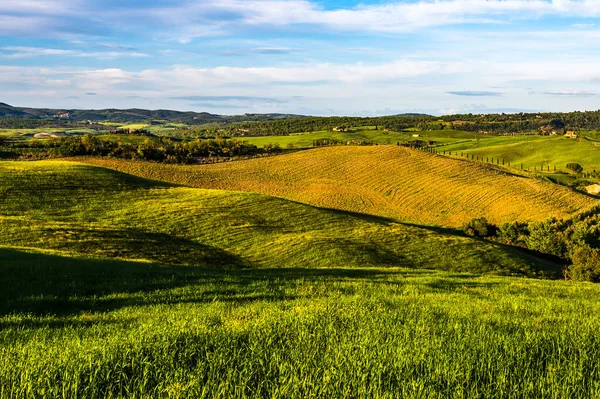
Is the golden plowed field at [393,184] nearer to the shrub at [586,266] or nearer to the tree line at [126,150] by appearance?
the tree line at [126,150]

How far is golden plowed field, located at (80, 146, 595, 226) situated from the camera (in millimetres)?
86750

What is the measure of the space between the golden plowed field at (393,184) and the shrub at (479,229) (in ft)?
28.4

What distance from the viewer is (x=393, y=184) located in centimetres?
10288

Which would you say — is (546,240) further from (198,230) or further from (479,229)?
(198,230)

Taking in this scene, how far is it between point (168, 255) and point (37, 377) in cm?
3496

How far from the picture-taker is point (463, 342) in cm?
777

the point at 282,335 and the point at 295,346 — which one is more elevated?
the point at 295,346

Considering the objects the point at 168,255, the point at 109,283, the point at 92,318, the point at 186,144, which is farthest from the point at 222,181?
the point at 92,318

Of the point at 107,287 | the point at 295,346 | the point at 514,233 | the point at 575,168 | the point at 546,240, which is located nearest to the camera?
the point at 295,346

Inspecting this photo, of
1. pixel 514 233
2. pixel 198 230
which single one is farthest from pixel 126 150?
pixel 514 233

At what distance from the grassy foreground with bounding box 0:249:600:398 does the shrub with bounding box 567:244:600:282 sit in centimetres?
3681

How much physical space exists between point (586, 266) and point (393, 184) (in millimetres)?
58324

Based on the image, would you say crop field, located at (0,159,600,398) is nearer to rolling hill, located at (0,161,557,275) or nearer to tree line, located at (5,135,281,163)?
rolling hill, located at (0,161,557,275)

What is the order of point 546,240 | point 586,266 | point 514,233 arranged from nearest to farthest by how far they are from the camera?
point 586,266
point 546,240
point 514,233
